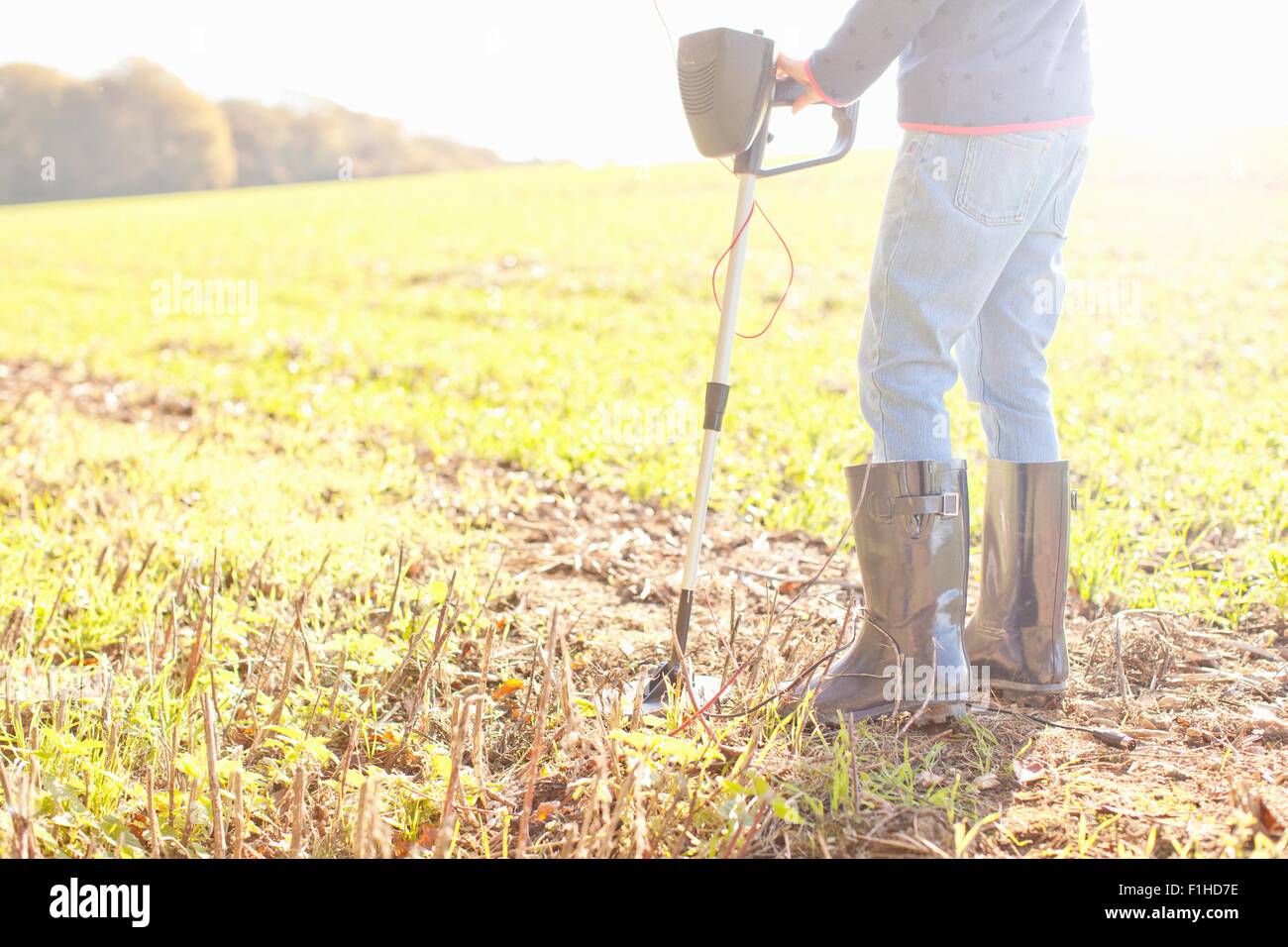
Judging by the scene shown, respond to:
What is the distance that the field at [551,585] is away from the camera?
1.94 meters

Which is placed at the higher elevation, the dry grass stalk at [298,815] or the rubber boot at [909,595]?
the rubber boot at [909,595]

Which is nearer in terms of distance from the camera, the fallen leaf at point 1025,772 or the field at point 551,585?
the field at point 551,585

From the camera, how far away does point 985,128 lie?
6.96 ft

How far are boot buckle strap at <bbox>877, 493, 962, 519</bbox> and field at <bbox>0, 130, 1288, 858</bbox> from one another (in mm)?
435

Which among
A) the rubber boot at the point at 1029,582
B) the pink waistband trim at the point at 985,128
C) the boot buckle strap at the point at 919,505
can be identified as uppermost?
the pink waistband trim at the point at 985,128

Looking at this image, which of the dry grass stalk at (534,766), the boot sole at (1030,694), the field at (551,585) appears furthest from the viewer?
the boot sole at (1030,694)

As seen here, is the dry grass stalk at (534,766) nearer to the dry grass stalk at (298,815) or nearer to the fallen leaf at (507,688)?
the dry grass stalk at (298,815)

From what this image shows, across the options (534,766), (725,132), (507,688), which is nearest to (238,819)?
(534,766)

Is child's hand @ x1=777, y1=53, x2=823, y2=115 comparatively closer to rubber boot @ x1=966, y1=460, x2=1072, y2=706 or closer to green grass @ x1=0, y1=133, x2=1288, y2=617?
rubber boot @ x1=966, y1=460, x2=1072, y2=706

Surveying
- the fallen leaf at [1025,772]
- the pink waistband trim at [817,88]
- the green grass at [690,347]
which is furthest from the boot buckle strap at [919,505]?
the green grass at [690,347]

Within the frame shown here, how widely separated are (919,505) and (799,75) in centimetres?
98
